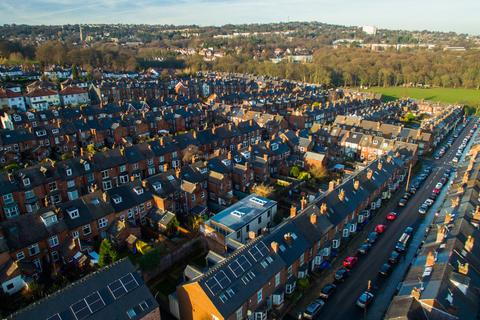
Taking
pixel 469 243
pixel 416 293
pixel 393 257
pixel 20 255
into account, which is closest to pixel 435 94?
pixel 393 257

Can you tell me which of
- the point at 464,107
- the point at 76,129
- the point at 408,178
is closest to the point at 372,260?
the point at 408,178

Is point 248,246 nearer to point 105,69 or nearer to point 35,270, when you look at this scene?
point 35,270

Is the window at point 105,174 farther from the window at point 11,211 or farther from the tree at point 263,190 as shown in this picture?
the tree at point 263,190

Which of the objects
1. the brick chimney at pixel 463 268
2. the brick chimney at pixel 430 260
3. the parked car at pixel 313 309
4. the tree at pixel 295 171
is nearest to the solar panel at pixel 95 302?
the parked car at pixel 313 309

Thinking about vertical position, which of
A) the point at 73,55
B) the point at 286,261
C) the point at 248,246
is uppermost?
the point at 73,55

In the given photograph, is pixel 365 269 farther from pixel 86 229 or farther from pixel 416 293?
pixel 86 229

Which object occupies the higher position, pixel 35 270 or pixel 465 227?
pixel 465 227
